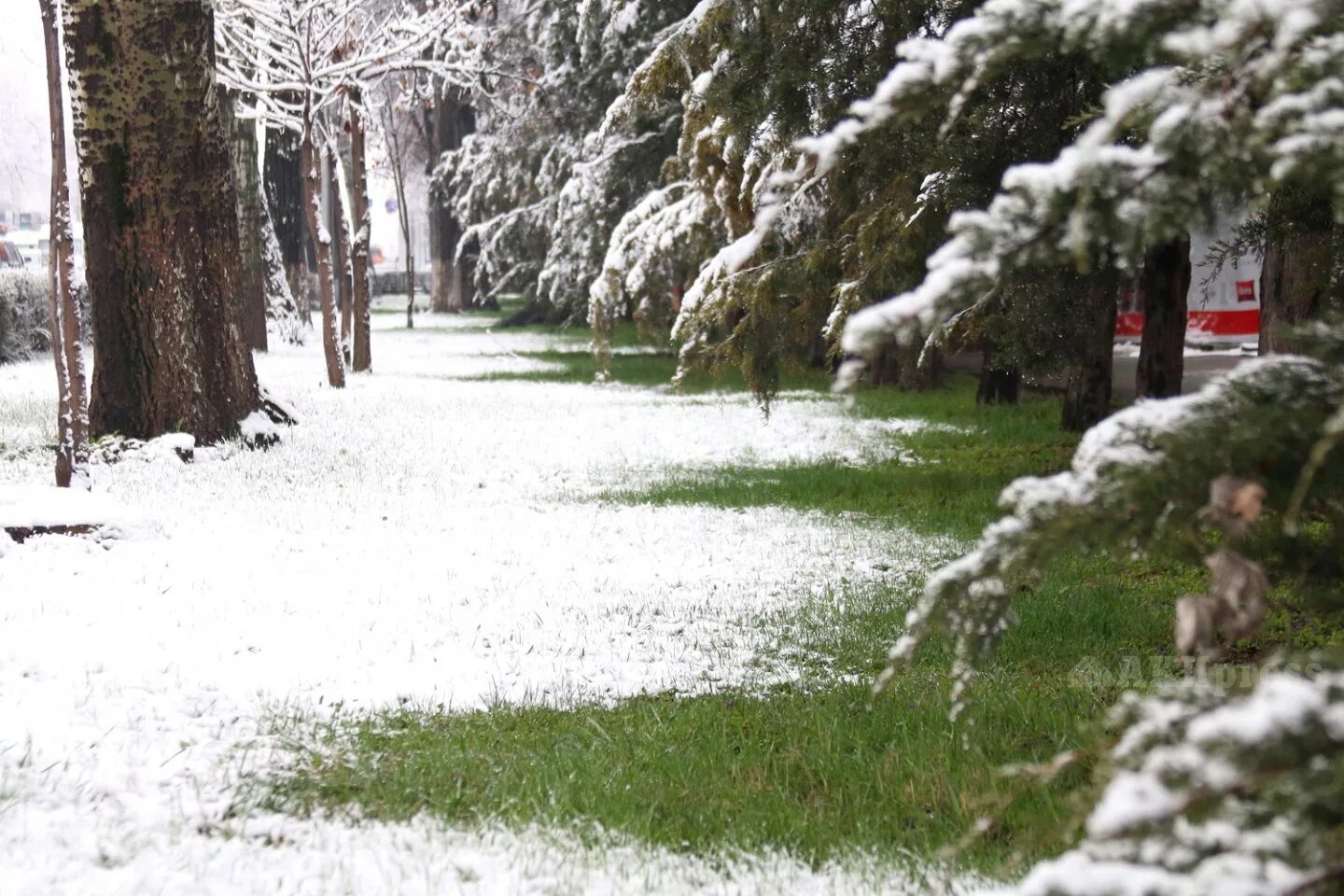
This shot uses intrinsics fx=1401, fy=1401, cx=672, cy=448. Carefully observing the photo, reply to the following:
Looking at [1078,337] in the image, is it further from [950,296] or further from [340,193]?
[340,193]

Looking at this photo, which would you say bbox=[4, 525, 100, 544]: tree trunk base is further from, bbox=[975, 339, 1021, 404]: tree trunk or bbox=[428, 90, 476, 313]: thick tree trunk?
bbox=[428, 90, 476, 313]: thick tree trunk

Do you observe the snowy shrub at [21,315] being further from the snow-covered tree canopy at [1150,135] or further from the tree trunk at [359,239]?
the snow-covered tree canopy at [1150,135]

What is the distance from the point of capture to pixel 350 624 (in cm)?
611

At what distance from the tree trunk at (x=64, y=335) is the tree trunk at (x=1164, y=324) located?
780cm

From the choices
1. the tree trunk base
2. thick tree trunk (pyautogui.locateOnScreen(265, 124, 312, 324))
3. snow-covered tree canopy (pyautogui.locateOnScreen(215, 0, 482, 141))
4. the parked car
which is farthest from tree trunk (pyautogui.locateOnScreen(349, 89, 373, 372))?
the tree trunk base

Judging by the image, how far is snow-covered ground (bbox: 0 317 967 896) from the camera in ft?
11.8

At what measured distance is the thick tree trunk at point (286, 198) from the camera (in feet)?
96.3

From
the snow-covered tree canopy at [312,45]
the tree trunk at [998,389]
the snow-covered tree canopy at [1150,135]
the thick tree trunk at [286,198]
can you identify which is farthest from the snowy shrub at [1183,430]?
the thick tree trunk at [286,198]

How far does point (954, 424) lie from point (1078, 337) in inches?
234

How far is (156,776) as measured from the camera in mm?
4152

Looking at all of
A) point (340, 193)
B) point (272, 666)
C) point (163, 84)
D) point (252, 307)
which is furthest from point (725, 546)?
point (252, 307)

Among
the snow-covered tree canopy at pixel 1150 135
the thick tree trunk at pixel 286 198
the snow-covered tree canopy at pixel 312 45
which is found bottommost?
the snow-covered tree canopy at pixel 1150 135

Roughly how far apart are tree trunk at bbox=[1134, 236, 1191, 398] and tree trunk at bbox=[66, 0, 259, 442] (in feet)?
24.3

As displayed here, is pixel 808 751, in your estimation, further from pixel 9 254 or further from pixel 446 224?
pixel 446 224
